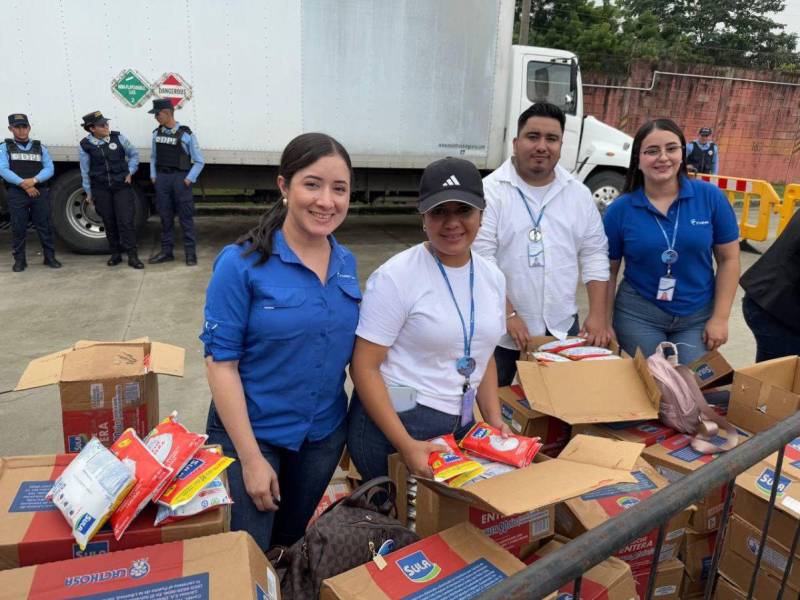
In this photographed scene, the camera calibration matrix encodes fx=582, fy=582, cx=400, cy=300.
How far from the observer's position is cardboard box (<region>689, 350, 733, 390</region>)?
2525 millimetres

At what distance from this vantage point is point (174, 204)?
693cm

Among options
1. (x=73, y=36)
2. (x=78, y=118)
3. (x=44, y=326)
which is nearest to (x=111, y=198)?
(x=78, y=118)

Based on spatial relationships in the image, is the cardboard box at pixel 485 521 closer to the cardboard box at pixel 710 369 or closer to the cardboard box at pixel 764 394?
the cardboard box at pixel 764 394

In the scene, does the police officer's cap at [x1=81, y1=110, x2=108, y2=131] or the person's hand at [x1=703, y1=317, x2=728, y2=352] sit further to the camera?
the police officer's cap at [x1=81, y1=110, x2=108, y2=131]

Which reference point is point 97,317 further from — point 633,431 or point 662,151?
point 662,151

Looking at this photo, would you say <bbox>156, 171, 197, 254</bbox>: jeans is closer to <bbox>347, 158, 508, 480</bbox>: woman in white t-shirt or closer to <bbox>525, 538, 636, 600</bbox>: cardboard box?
<bbox>347, 158, 508, 480</bbox>: woman in white t-shirt

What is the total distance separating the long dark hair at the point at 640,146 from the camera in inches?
95.8

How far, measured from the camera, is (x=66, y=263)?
22.2 ft

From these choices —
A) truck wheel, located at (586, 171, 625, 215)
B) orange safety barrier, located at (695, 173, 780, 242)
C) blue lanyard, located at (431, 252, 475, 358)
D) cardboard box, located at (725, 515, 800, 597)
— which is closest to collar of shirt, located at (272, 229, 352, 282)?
blue lanyard, located at (431, 252, 475, 358)

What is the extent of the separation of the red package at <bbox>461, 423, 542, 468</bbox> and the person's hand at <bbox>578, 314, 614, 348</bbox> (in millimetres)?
1104

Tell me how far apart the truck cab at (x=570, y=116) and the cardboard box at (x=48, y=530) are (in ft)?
23.3

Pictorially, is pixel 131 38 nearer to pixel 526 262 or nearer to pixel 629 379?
pixel 526 262

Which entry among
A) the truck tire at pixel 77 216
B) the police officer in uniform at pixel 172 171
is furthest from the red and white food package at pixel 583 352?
the truck tire at pixel 77 216

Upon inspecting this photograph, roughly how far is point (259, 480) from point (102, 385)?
899 mm
